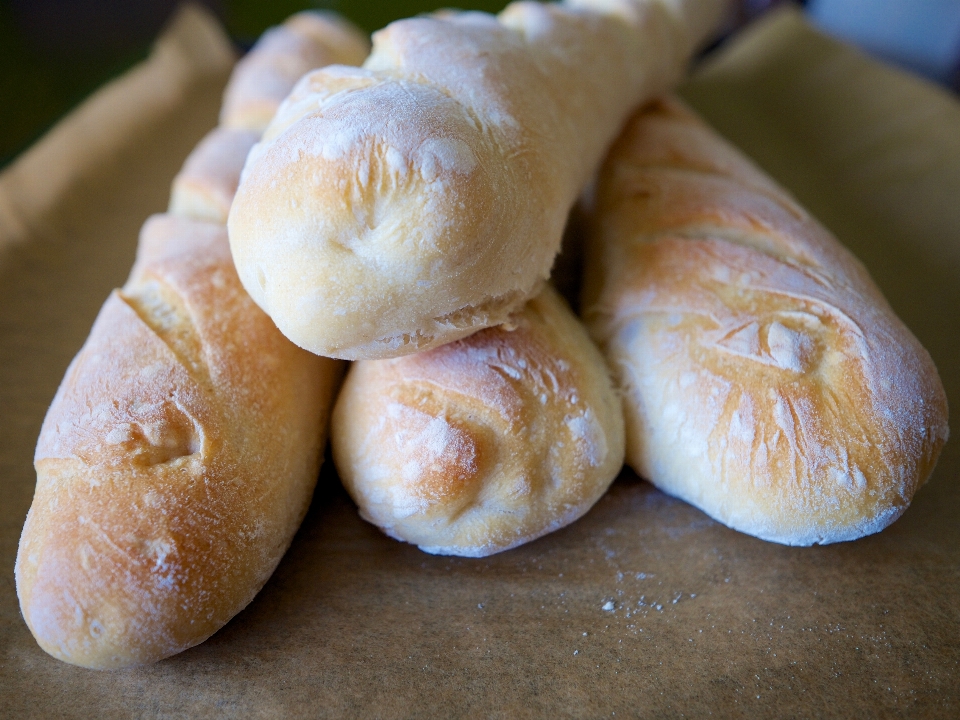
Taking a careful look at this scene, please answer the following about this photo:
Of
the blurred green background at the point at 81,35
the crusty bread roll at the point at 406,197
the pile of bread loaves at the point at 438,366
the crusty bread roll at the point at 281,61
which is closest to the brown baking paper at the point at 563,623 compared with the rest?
the pile of bread loaves at the point at 438,366

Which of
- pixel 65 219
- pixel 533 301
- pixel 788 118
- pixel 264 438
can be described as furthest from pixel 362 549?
pixel 788 118

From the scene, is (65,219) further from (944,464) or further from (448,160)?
(944,464)

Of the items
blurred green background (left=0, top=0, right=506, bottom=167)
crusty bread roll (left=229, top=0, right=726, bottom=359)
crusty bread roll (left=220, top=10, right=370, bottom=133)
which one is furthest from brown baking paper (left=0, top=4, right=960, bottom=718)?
blurred green background (left=0, top=0, right=506, bottom=167)

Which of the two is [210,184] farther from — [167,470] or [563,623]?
[563,623]

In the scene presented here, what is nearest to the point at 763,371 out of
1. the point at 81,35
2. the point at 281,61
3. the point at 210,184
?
Answer: the point at 210,184

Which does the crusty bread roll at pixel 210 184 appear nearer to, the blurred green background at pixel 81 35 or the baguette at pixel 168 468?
the baguette at pixel 168 468

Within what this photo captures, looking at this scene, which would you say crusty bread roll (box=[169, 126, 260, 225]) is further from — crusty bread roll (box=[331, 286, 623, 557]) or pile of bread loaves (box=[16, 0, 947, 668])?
crusty bread roll (box=[331, 286, 623, 557])
